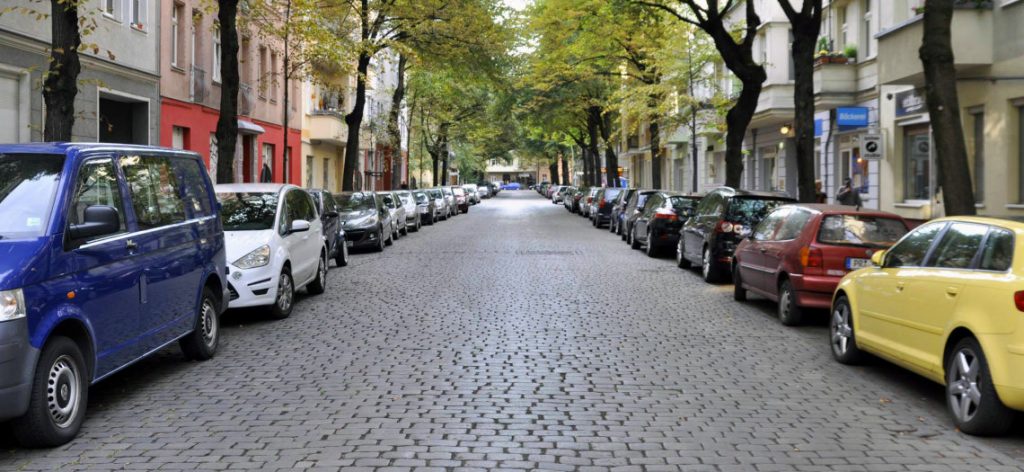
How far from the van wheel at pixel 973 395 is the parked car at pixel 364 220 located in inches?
671

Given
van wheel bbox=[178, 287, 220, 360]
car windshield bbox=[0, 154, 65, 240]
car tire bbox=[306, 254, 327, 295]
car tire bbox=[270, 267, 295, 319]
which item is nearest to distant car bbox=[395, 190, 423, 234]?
car tire bbox=[306, 254, 327, 295]

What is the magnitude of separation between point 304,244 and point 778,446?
8.40 m

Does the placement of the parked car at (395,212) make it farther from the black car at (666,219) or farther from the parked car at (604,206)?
the black car at (666,219)

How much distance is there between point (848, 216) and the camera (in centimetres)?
1096

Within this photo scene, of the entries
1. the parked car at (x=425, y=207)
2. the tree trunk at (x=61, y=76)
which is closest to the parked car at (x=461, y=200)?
the parked car at (x=425, y=207)

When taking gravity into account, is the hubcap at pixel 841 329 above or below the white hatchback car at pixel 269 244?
below

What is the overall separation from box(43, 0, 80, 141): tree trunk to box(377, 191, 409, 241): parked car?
15.9m

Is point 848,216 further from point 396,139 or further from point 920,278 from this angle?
point 396,139

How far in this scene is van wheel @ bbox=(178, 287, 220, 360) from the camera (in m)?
8.37

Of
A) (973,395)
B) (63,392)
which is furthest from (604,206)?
(63,392)

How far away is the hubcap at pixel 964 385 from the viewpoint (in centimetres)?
604

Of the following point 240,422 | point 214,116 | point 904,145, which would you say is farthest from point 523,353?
point 214,116

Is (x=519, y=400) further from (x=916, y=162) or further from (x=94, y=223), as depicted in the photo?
(x=916, y=162)

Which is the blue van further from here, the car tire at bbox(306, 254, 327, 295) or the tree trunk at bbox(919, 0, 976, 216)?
the tree trunk at bbox(919, 0, 976, 216)
